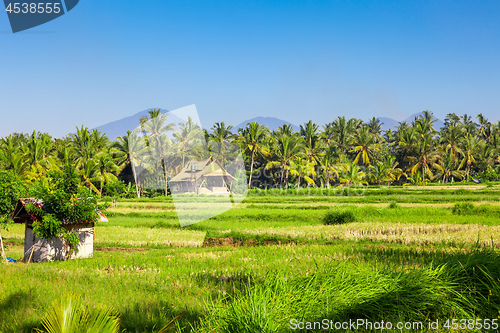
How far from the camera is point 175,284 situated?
702 cm

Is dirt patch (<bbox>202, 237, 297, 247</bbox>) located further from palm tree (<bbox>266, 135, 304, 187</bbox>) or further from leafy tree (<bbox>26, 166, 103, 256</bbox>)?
palm tree (<bbox>266, 135, 304, 187</bbox>)

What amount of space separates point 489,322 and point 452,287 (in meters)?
0.57

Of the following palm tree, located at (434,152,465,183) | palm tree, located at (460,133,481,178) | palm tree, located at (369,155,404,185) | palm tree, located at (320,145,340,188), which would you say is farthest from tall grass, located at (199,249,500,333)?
palm tree, located at (460,133,481,178)

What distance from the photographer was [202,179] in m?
47.2

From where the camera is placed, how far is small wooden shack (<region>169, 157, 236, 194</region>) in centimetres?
4506

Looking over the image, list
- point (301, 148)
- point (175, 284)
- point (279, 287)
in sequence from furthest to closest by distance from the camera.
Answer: point (301, 148)
point (175, 284)
point (279, 287)

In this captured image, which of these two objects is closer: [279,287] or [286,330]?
[286,330]

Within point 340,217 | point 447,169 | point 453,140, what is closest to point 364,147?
point 447,169

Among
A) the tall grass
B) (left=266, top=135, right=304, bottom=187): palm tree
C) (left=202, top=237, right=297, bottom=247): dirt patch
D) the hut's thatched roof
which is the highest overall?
(left=266, top=135, right=304, bottom=187): palm tree

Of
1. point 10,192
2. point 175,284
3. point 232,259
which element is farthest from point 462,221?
point 10,192

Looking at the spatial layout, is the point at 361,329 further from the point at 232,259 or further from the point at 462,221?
the point at 462,221

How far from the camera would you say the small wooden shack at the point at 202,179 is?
4506cm

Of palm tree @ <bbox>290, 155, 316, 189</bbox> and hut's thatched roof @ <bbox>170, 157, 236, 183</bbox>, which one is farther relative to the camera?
palm tree @ <bbox>290, 155, 316, 189</bbox>

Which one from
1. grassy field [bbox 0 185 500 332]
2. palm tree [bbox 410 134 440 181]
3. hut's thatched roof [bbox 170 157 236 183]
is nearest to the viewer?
grassy field [bbox 0 185 500 332]
